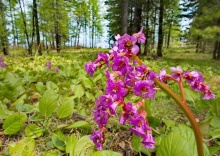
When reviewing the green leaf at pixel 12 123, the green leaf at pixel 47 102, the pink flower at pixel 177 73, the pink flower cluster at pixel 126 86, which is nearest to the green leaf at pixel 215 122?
the pink flower at pixel 177 73

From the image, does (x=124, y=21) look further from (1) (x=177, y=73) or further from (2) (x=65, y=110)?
(1) (x=177, y=73)

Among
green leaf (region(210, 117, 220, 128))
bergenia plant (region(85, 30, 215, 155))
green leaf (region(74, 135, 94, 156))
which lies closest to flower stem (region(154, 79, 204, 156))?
bergenia plant (region(85, 30, 215, 155))

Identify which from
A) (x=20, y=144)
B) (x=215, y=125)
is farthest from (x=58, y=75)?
(x=215, y=125)

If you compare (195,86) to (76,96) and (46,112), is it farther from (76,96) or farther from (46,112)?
(76,96)

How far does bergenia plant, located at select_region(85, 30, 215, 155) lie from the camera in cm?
66

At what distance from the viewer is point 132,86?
0.70m

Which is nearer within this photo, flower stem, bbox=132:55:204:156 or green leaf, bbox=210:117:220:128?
flower stem, bbox=132:55:204:156

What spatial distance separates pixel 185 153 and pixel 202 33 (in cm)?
1144

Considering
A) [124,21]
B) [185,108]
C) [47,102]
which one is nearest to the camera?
[185,108]

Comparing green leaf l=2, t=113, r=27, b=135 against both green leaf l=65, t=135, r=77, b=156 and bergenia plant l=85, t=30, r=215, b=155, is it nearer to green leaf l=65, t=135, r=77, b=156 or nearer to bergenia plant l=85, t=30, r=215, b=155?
green leaf l=65, t=135, r=77, b=156

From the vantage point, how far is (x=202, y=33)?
11.0 metres

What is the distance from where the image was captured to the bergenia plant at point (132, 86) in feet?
2.17

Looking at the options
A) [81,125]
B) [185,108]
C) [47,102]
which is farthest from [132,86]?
[47,102]

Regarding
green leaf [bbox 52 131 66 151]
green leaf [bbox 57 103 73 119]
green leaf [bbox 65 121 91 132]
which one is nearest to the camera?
green leaf [bbox 52 131 66 151]
